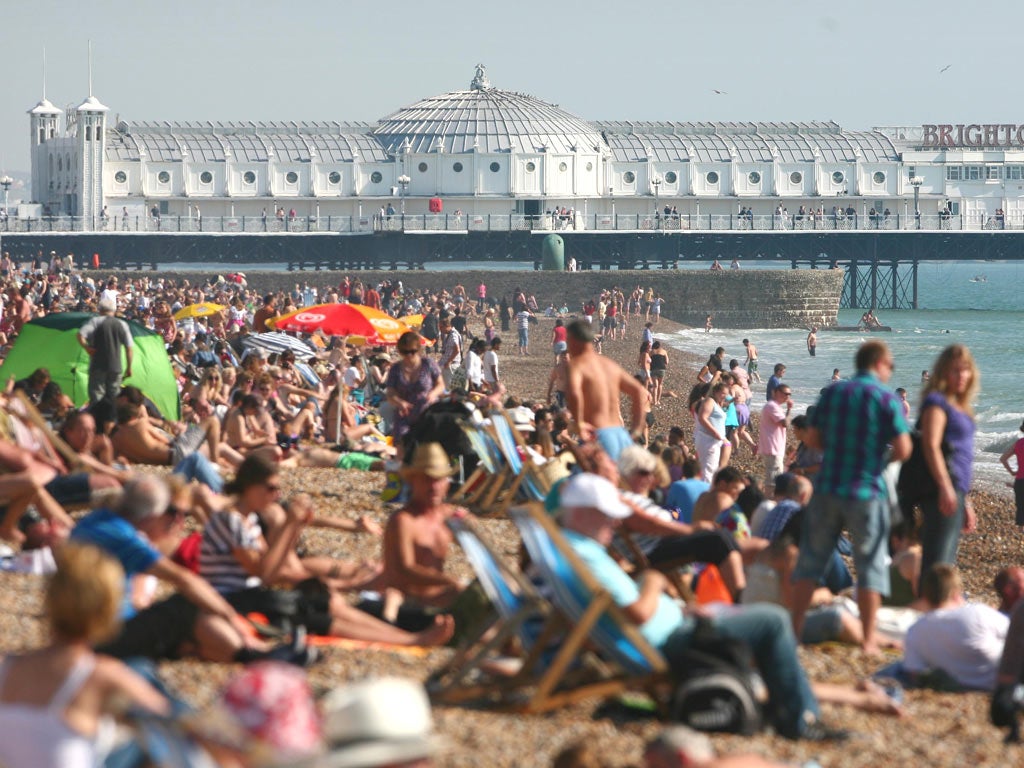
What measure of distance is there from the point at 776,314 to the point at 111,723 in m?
54.1

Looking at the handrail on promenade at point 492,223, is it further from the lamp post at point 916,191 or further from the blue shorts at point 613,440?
the blue shorts at point 613,440

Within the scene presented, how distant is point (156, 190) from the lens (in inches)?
2694

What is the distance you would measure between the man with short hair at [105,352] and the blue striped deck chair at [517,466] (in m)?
3.32

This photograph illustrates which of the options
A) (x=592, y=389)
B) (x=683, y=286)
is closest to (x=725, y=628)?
(x=592, y=389)

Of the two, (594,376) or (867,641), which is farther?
(594,376)

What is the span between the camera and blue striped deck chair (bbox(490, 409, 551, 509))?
8750 mm

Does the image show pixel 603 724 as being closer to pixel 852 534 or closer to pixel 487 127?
pixel 852 534

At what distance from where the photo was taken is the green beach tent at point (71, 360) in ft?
41.1

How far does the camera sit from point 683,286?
55594mm

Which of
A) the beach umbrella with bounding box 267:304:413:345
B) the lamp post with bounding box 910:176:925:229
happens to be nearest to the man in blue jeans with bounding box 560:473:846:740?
the beach umbrella with bounding box 267:304:413:345

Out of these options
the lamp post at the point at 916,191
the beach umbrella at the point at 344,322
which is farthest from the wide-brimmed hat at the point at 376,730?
the lamp post at the point at 916,191

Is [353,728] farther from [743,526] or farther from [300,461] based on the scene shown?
[300,461]

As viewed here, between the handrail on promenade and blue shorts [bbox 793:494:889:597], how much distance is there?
54.8 meters

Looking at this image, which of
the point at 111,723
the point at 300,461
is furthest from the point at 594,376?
the point at 111,723
